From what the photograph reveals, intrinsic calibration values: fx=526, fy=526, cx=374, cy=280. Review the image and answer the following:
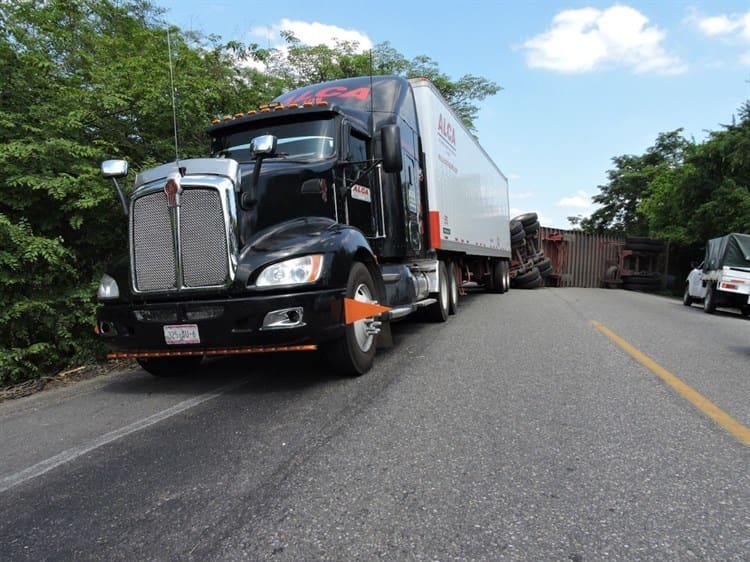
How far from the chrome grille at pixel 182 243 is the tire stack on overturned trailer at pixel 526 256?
17.2 m

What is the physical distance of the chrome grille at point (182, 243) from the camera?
168 inches

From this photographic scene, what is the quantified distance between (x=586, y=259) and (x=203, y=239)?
78.2 ft

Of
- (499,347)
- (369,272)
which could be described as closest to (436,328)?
(499,347)

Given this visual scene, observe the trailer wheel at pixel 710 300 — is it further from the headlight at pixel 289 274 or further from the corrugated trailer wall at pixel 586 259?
the headlight at pixel 289 274

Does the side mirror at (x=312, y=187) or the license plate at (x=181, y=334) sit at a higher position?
the side mirror at (x=312, y=187)

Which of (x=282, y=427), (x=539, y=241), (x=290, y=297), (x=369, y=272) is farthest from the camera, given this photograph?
(x=539, y=241)

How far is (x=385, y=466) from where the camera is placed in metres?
2.85

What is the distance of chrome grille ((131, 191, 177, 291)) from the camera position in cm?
439

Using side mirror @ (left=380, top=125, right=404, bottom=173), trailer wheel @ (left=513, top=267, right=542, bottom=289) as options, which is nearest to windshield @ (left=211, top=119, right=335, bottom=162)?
side mirror @ (left=380, top=125, right=404, bottom=173)

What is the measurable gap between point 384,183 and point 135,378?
355 cm

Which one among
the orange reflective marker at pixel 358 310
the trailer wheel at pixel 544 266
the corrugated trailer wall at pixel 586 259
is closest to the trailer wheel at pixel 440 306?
the orange reflective marker at pixel 358 310

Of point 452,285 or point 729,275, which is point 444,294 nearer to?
point 452,285

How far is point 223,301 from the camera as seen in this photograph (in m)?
4.12

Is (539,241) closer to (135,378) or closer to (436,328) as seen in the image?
(436,328)
